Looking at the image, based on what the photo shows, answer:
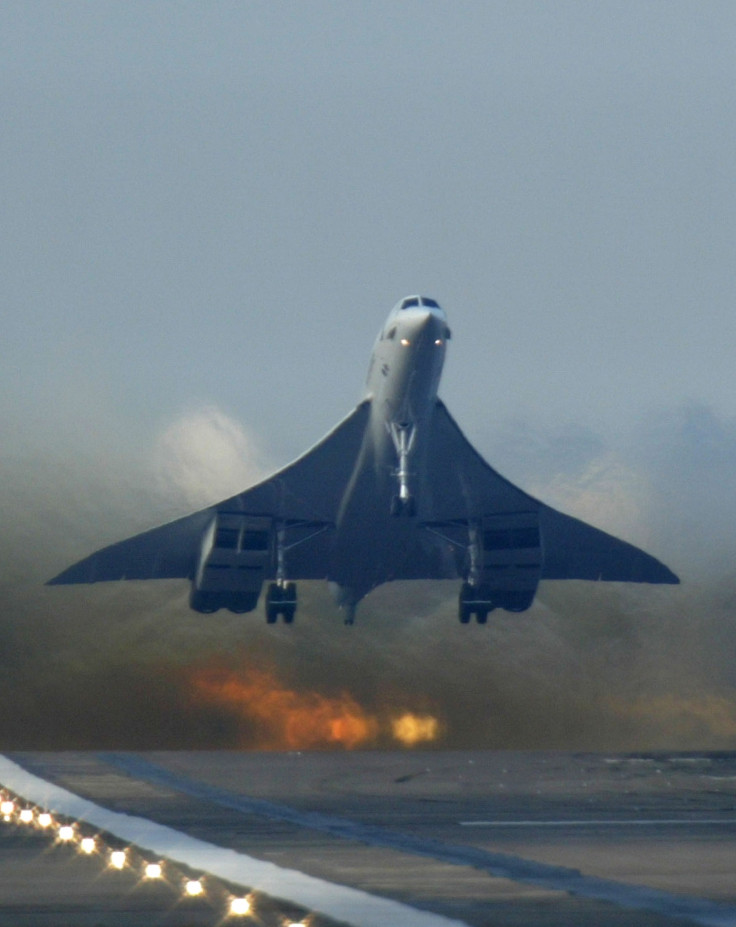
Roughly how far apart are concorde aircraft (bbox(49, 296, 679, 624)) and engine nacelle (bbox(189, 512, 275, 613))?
0.02 meters

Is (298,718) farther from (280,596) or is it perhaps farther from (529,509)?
(529,509)

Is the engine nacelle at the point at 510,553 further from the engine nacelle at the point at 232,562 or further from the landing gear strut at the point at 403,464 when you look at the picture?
the engine nacelle at the point at 232,562

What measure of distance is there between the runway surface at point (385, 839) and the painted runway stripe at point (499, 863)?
45mm

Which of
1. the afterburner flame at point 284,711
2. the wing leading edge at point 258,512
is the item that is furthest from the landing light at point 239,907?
the afterburner flame at point 284,711

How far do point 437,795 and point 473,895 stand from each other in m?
10.7

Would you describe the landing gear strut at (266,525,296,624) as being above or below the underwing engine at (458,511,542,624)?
below

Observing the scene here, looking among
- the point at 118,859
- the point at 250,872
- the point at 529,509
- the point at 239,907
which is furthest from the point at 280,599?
the point at 239,907

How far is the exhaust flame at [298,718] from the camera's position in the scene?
34.2 meters

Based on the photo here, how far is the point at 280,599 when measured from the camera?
111 feet

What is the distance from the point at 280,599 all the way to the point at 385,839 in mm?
15658

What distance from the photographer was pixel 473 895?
1416 cm

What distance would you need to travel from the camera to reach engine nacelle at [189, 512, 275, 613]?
33438 mm

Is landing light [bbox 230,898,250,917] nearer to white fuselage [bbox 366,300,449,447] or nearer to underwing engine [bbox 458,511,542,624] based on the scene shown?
white fuselage [bbox 366,300,449,447]

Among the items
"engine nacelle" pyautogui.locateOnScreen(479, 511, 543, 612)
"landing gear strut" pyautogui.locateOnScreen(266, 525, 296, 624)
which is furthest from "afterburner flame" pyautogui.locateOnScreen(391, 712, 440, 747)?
"landing gear strut" pyautogui.locateOnScreen(266, 525, 296, 624)
